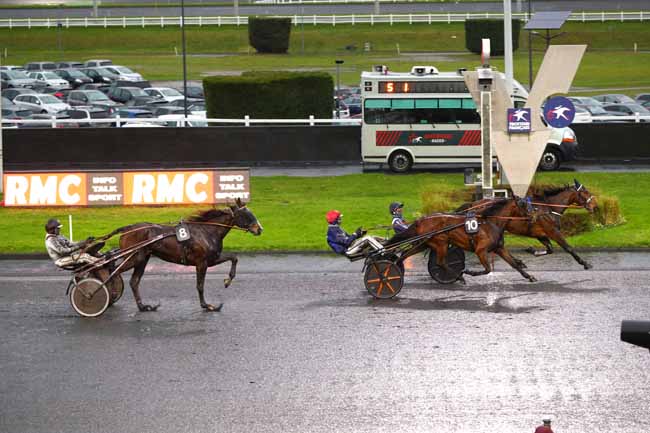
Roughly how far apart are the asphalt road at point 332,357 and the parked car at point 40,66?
4938 cm

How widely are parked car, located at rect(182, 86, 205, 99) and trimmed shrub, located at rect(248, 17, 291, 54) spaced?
14.5m

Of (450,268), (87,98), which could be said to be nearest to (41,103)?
(87,98)

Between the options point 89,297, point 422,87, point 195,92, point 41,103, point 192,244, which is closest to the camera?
point 89,297

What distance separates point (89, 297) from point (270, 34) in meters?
55.5

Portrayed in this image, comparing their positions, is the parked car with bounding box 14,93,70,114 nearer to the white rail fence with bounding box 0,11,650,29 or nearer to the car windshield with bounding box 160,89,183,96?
the car windshield with bounding box 160,89,183,96

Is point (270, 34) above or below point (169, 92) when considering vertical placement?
above

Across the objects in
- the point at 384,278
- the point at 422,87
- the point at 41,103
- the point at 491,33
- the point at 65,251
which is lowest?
Answer: the point at 384,278

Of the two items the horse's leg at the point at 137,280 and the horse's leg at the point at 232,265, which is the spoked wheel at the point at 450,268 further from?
the horse's leg at the point at 137,280

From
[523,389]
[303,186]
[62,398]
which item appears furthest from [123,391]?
[303,186]

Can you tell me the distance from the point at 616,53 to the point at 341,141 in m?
37.8

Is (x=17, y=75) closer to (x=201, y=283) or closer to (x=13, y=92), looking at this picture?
(x=13, y=92)

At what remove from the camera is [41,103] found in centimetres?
5075

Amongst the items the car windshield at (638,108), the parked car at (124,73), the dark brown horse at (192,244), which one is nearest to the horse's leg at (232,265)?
the dark brown horse at (192,244)

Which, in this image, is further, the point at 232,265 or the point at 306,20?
the point at 306,20
